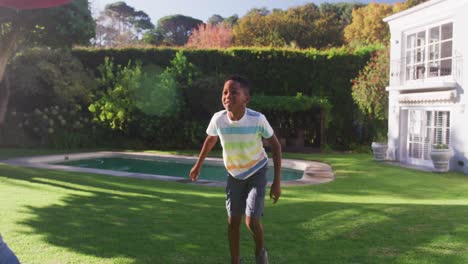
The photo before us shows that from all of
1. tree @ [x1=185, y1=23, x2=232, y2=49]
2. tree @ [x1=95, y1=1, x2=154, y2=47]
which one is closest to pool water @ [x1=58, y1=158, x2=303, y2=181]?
tree @ [x1=185, y1=23, x2=232, y2=49]

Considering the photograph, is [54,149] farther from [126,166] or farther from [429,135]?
[429,135]

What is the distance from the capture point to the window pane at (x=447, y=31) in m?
14.0

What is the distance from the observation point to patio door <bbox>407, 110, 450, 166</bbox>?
13.8 meters

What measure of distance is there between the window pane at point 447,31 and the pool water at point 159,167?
6.31 metres

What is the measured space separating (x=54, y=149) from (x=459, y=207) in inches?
636

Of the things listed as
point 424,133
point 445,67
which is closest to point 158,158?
point 424,133

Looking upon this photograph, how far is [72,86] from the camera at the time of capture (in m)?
19.6

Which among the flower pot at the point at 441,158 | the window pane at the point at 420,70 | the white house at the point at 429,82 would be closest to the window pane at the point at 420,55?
the white house at the point at 429,82

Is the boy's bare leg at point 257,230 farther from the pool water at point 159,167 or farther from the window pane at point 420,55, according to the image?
the window pane at point 420,55

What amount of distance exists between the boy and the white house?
1054 centimetres

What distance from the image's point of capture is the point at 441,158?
42.3 feet

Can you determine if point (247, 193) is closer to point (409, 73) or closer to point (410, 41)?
point (409, 73)

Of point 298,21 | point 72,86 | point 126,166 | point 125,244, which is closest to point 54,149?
point 72,86

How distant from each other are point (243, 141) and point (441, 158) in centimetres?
1058
